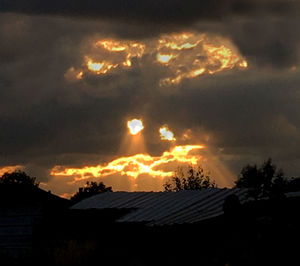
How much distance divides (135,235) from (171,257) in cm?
315

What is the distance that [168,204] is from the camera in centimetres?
2991

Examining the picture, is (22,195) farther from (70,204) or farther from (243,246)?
(243,246)

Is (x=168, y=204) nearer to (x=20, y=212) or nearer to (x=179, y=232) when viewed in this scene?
(x=179, y=232)

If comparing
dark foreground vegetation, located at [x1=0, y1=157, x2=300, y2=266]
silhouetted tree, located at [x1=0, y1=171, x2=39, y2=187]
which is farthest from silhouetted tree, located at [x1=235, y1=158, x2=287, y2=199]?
silhouetted tree, located at [x1=0, y1=171, x2=39, y2=187]

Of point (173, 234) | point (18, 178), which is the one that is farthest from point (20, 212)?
point (18, 178)

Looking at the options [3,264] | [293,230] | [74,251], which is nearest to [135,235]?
[74,251]

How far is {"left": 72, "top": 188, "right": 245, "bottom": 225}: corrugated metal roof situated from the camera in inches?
1020

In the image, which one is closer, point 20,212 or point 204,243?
point 204,243

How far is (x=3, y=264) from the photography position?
26.9m

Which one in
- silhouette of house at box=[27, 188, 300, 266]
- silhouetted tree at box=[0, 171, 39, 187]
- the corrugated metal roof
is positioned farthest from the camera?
silhouetted tree at box=[0, 171, 39, 187]

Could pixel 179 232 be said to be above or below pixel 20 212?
below

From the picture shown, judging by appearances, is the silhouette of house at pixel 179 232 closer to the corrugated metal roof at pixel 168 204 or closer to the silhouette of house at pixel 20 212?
the corrugated metal roof at pixel 168 204

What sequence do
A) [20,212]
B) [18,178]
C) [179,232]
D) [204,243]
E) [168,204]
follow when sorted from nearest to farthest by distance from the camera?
[204,243] < [179,232] < [168,204] < [20,212] < [18,178]

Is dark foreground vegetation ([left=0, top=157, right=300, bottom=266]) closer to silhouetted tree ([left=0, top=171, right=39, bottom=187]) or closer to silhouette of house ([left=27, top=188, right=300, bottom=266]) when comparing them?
silhouette of house ([left=27, top=188, right=300, bottom=266])
